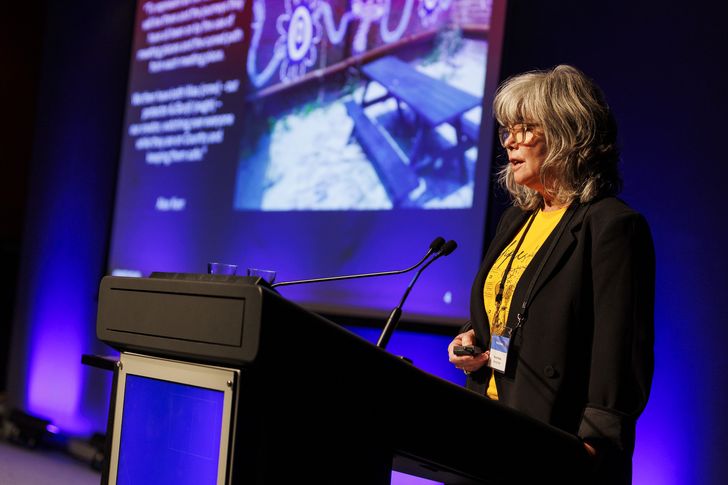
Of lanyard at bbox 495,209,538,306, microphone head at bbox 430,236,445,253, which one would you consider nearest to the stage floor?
microphone head at bbox 430,236,445,253

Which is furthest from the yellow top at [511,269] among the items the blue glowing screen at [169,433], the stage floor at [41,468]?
the stage floor at [41,468]

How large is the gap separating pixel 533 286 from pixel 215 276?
2.02 feet

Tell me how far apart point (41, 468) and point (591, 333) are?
3.89 m

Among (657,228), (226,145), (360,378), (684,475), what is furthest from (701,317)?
(226,145)

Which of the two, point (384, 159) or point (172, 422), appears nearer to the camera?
point (172, 422)

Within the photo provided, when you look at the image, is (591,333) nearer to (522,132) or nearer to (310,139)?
(522,132)

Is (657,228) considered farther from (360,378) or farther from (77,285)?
(77,285)

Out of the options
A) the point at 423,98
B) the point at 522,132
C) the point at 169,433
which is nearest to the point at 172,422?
the point at 169,433

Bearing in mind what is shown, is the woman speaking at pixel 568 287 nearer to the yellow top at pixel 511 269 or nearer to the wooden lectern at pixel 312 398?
the yellow top at pixel 511 269

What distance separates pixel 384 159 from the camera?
3641 mm

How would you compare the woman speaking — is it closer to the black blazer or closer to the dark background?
the black blazer

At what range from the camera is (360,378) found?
1.03m

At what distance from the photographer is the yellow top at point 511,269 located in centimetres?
163

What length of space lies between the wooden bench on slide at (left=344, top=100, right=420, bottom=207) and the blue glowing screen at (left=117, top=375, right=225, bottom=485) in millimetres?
2429
